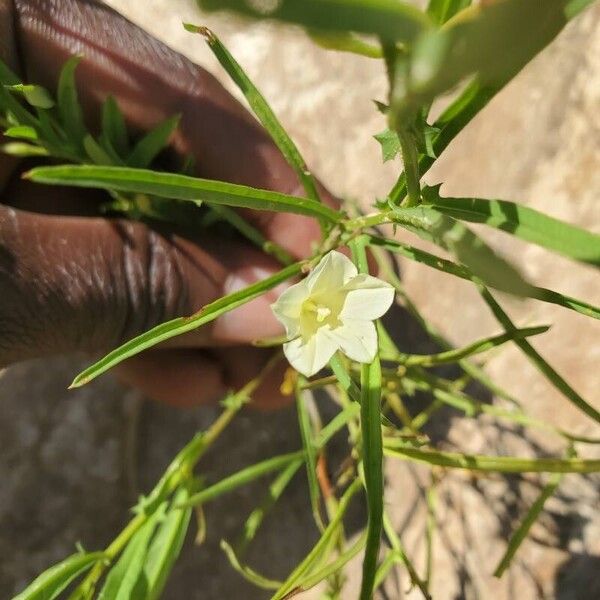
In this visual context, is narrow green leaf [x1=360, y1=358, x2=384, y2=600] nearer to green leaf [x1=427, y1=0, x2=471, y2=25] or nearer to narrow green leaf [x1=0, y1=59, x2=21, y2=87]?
green leaf [x1=427, y1=0, x2=471, y2=25]

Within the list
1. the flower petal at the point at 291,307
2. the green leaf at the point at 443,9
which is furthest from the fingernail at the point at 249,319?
the green leaf at the point at 443,9

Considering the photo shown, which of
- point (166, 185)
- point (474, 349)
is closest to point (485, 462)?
point (474, 349)

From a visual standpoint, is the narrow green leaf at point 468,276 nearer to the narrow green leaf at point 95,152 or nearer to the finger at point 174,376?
the narrow green leaf at point 95,152

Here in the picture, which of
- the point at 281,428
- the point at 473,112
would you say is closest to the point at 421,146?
the point at 473,112

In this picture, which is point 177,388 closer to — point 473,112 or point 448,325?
point 448,325

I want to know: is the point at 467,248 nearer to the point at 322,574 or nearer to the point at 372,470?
the point at 372,470

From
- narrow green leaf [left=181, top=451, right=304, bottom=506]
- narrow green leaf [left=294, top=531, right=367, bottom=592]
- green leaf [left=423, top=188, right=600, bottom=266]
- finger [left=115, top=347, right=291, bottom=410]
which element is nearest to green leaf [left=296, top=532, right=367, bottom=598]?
narrow green leaf [left=294, top=531, right=367, bottom=592]

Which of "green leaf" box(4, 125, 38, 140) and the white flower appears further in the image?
"green leaf" box(4, 125, 38, 140)
